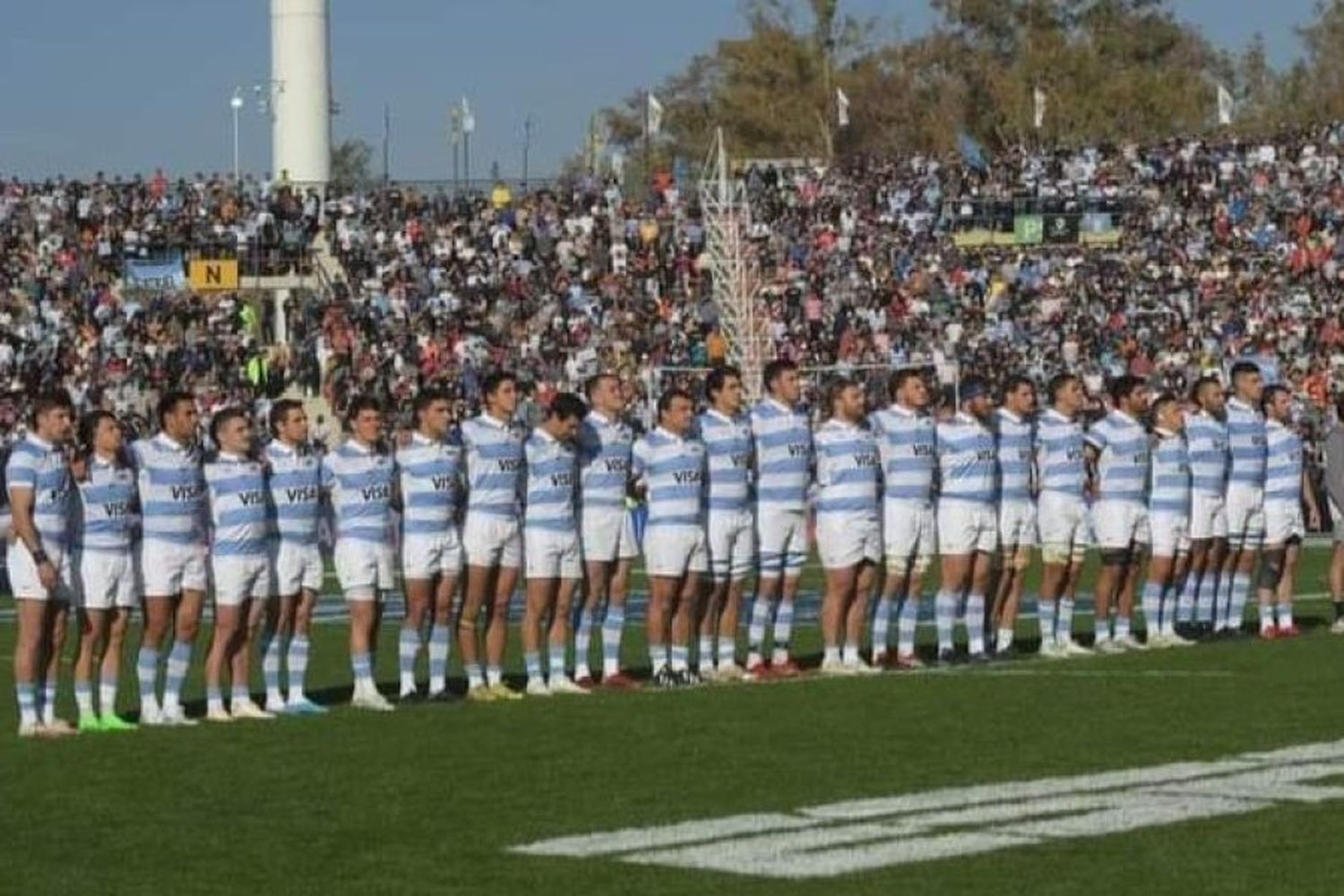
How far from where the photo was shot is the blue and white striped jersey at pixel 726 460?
19156 mm

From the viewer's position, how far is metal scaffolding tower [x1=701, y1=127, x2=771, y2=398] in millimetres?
49250

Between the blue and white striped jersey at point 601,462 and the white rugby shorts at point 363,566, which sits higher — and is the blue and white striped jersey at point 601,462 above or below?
above

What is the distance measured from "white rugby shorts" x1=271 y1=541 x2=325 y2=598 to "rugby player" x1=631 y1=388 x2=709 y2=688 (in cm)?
244

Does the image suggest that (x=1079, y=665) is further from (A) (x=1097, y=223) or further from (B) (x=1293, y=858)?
(A) (x=1097, y=223)

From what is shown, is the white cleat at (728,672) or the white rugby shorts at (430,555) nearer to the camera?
the white rugby shorts at (430,555)

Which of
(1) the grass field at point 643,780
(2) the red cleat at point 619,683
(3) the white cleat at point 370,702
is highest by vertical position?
(1) the grass field at point 643,780

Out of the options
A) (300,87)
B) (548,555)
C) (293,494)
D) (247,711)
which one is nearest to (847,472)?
(548,555)

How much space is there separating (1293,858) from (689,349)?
38.5 meters

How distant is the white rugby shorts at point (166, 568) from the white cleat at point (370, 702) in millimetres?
1320

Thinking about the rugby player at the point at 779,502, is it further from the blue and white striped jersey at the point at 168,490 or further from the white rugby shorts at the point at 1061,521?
the blue and white striped jersey at the point at 168,490

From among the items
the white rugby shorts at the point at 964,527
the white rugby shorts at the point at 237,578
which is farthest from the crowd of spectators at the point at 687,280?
the white rugby shorts at the point at 237,578

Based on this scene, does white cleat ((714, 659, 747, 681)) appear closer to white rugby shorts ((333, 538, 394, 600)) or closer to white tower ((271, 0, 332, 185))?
white rugby shorts ((333, 538, 394, 600))

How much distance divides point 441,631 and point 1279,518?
24.5ft

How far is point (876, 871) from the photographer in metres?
11.1
